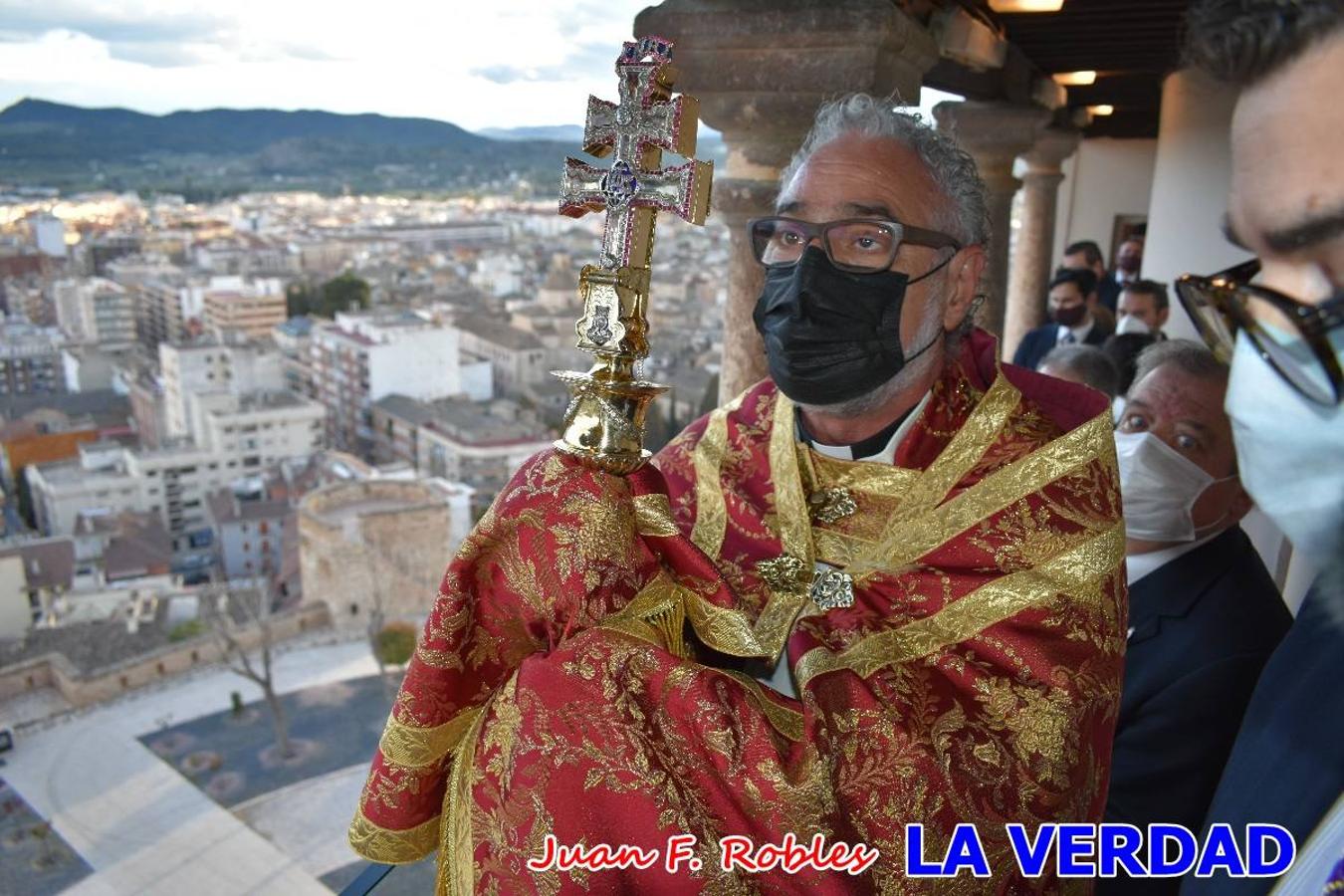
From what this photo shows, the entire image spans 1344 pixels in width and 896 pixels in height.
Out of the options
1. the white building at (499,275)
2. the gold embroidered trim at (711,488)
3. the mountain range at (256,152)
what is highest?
the mountain range at (256,152)

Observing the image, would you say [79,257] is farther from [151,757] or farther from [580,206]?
[580,206]

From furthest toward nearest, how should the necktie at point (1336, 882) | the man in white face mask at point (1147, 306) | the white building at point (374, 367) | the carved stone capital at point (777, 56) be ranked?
the white building at point (374, 367) < the man in white face mask at point (1147, 306) < the carved stone capital at point (777, 56) < the necktie at point (1336, 882)

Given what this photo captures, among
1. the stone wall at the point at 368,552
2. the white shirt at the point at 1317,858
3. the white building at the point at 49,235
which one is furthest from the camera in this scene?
the stone wall at the point at 368,552

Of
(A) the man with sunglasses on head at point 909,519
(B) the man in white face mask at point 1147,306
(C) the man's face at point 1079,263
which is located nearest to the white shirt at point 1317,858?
(A) the man with sunglasses on head at point 909,519

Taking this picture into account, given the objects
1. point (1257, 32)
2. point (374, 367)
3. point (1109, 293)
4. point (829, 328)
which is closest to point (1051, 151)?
point (1109, 293)

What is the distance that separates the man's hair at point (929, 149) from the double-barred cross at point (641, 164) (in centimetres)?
42

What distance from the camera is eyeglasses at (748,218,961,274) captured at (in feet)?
5.27

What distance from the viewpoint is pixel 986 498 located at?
157cm

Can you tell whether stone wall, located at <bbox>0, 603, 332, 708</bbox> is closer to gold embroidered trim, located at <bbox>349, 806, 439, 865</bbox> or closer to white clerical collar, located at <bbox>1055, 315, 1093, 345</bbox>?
white clerical collar, located at <bbox>1055, 315, 1093, 345</bbox>

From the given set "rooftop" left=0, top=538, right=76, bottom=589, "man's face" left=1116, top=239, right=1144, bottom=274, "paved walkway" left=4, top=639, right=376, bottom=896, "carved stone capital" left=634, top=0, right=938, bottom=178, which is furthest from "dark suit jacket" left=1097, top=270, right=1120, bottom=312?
"rooftop" left=0, top=538, right=76, bottom=589

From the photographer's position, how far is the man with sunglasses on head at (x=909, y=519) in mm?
1351

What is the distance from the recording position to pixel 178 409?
24922mm

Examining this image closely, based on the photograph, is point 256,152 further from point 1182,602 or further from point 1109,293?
point 1182,602

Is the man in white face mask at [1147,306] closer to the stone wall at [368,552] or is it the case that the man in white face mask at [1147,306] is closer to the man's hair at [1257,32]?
the man's hair at [1257,32]
